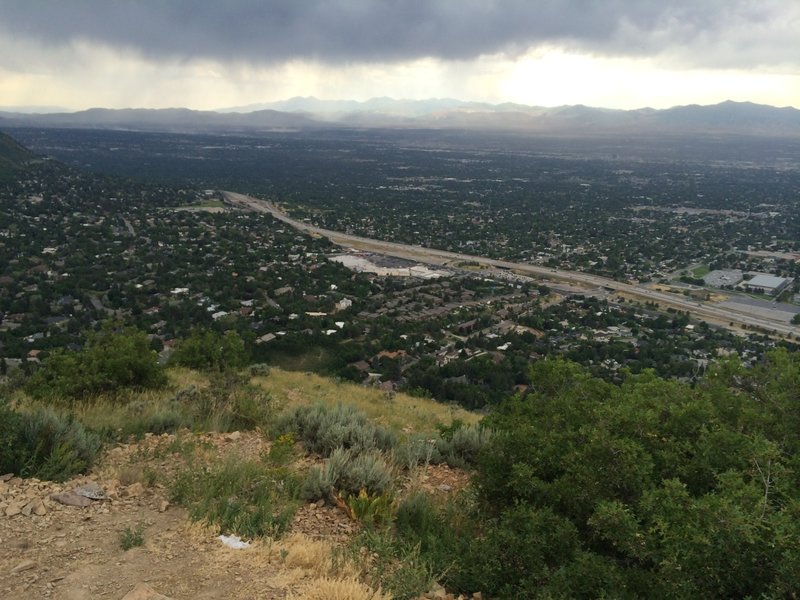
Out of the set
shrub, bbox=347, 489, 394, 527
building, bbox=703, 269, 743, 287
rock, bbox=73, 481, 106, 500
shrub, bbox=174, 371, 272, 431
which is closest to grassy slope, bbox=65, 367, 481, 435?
shrub, bbox=174, 371, 272, 431

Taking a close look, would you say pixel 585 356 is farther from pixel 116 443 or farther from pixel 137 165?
pixel 137 165

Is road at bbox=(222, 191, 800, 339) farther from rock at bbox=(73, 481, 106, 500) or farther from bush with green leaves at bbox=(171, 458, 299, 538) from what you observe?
rock at bbox=(73, 481, 106, 500)

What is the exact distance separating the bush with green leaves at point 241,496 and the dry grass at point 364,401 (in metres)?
2.49

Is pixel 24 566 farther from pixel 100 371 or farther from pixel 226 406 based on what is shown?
pixel 100 371

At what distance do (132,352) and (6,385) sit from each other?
2205mm

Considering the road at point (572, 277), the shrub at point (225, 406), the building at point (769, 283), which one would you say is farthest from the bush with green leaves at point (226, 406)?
the building at point (769, 283)

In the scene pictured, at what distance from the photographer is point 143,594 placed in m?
2.80

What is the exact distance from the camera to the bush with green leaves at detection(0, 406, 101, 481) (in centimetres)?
404

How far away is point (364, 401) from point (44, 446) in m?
5.37

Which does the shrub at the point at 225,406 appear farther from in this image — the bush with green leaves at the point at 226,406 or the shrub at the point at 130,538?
the shrub at the point at 130,538

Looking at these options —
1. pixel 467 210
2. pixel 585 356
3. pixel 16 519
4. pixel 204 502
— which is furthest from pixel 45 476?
pixel 467 210

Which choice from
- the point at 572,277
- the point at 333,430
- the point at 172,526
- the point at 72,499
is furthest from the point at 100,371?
the point at 572,277

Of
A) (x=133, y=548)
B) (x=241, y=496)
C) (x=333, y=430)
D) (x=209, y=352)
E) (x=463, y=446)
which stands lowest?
(x=209, y=352)

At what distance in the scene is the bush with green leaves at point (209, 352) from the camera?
8523 mm
